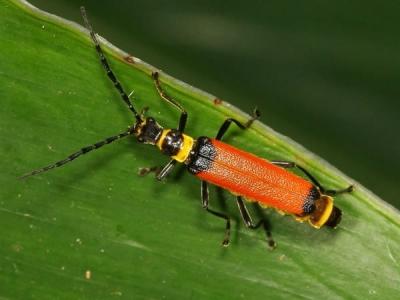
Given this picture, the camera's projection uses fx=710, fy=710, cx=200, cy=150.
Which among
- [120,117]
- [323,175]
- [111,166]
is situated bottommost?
[111,166]

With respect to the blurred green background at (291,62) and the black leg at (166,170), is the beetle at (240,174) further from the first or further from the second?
the blurred green background at (291,62)

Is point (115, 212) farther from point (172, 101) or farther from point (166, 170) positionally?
point (172, 101)

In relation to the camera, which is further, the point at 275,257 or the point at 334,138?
the point at 334,138

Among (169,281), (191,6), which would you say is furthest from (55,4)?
(169,281)

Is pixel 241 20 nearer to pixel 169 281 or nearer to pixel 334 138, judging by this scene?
pixel 334 138

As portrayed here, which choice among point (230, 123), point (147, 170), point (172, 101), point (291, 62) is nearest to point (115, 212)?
point (147, 170)
